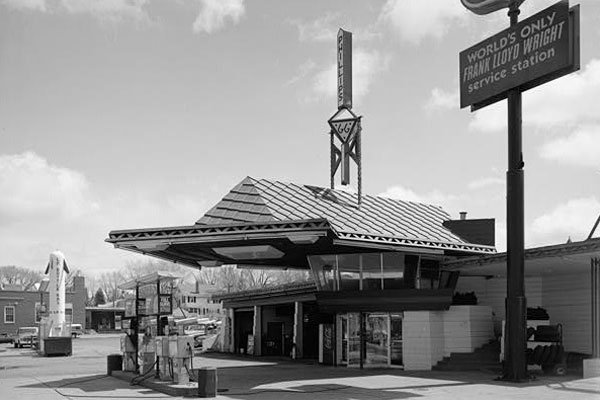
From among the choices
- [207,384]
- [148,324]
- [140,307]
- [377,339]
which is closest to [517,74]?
[377,339]

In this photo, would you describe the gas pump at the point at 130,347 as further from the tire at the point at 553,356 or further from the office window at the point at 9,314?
the office window at the point at 9,314

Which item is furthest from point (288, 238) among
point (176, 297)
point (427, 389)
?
point (427, 389)

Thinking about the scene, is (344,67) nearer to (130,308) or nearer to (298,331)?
(130,308)

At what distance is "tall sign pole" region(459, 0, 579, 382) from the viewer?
57.7ft

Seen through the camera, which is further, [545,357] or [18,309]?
[18,309]

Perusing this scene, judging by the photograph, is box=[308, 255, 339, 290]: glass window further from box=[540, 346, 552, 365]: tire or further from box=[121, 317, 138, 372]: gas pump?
box=[540, 346, 552, 365]: tire

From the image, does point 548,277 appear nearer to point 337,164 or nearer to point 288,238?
point 337,164

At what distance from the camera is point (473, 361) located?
901 inches

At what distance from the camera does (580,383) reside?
58.1 feet

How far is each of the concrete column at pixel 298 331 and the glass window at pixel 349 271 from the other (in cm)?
638

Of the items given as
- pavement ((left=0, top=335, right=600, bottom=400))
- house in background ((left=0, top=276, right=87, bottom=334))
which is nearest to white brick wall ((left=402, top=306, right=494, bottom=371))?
pavement ((left=0, top=335, right=600, bottom=400))

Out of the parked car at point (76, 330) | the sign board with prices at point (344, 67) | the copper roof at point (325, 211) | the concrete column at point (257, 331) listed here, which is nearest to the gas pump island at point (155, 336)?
the copper roof at point (325, 211)

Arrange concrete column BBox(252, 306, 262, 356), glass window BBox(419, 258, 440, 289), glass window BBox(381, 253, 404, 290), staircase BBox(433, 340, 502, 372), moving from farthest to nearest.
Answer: concrete column BBox(252, 306, 262, 356)
glass window BBox(419, 258, 440, 289)
glass window BBox(381, 253, 404, 290)
staircase BBox(433, 340, 502, 372)

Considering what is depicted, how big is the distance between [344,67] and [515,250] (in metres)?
9.51
